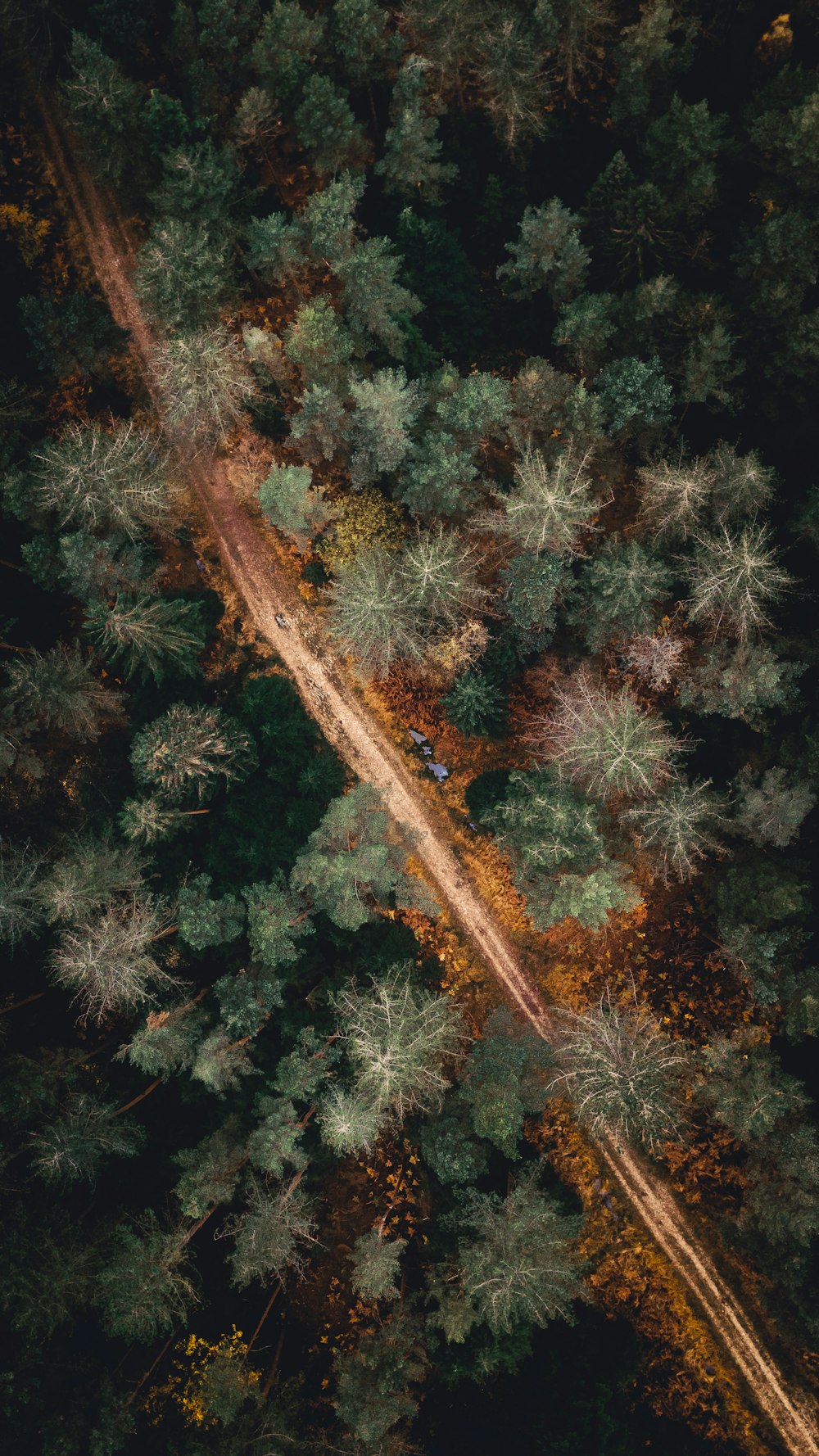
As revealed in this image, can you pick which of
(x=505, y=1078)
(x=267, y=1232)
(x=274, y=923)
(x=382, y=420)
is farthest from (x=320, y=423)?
(x=267, y=1232)

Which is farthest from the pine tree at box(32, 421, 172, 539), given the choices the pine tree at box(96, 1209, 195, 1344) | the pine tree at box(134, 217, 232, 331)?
the pine tree at box(96, 1209, 195, 1344)

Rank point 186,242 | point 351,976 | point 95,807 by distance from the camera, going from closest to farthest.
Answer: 1. point 186,242
2. point 351,976
3. point 95,807

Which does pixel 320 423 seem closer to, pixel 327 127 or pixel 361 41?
pixel 327 127

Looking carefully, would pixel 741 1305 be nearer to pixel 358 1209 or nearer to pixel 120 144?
pixel 358 1209

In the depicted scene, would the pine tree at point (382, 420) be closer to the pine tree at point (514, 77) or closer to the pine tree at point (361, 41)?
the pine tree at point (514, 77)

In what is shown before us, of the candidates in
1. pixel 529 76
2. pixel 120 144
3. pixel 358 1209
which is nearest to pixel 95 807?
pixel 358 1209

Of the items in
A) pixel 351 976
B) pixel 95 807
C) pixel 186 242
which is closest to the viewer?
pixel 186 242
